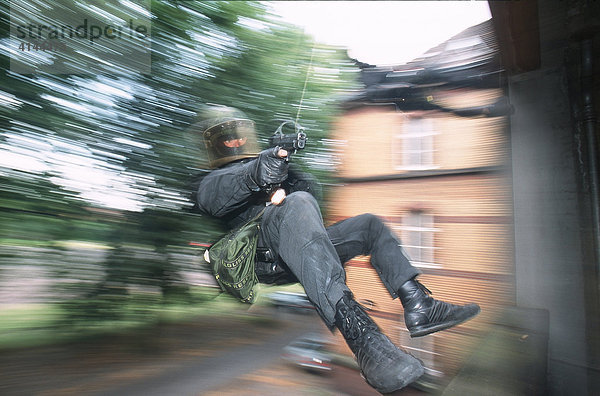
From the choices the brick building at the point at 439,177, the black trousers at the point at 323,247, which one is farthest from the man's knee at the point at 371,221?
the brick building at the point at 439,177

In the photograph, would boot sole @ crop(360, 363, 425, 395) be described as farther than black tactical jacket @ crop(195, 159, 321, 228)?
No

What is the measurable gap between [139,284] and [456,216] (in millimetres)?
1016

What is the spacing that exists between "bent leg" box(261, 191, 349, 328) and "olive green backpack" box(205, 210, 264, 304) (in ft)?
0.26

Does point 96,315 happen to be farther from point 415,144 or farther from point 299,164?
point 415,144

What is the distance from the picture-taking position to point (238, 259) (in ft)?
2.45

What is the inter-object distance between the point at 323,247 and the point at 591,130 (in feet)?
3.89

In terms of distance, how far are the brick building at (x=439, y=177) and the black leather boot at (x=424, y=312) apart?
0.11 metres

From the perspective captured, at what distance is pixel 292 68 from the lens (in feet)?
3.60

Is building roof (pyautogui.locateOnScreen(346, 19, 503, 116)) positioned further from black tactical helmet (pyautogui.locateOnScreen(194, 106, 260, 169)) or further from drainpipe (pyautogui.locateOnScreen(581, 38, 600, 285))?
Answer: black tactical helmet (pyautogui.locateOnScreen(194, 106, 260, 169))

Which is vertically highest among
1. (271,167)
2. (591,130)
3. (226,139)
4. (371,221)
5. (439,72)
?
(439,72)

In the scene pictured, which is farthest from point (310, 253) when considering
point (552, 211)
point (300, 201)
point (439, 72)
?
point (552, 211)

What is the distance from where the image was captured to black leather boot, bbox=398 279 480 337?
2.41ft

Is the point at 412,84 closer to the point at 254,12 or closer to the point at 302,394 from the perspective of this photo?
the point at 254,12

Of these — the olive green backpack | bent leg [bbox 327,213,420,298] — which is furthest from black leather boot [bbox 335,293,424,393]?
the olive green backpack
